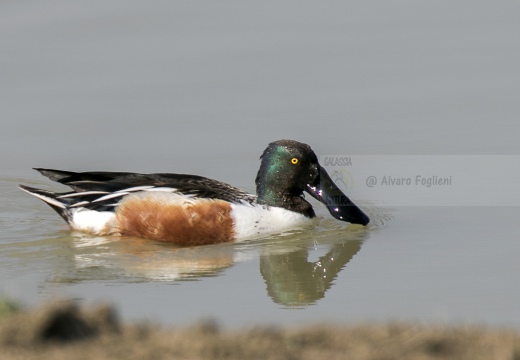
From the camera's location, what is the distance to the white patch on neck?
10.0m

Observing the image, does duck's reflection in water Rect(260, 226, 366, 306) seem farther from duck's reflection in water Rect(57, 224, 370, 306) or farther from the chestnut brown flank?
the chestnut brown flank

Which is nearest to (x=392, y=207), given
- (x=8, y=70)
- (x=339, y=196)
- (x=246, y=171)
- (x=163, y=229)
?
(x=339, y=196)

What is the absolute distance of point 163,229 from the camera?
10.0 metres

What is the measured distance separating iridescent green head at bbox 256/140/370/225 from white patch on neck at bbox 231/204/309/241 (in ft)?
0.45

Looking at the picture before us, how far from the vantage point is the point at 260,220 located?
10172mm

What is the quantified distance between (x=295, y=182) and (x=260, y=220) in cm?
65

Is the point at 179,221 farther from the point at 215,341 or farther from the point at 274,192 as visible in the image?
the point at 215,341

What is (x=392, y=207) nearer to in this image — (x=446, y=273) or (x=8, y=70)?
(x=446, y=273)

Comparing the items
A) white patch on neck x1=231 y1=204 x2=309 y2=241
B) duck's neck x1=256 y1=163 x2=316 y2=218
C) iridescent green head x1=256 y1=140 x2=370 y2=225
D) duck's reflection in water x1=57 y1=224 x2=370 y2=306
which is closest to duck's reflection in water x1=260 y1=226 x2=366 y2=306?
duck's reflection in water x1=57 y1=224 x2=370 y2=306

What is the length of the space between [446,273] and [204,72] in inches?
241

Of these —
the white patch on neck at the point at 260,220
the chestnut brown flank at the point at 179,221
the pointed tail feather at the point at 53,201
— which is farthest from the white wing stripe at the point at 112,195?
the white patch on neck at the point at 260,220

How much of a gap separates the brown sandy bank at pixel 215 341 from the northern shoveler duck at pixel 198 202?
4.32m

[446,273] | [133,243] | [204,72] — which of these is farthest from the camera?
[204,72]

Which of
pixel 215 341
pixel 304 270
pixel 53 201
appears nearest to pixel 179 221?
pixel 53 201
